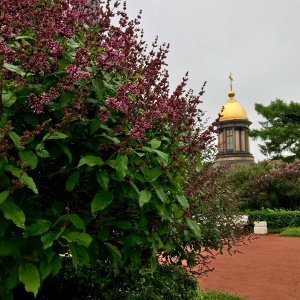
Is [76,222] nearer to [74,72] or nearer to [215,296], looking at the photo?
[74,72]

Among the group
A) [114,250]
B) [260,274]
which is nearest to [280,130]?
[260,274]

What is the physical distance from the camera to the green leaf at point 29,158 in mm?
2240

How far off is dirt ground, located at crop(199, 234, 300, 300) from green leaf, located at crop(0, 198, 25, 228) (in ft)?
16.8

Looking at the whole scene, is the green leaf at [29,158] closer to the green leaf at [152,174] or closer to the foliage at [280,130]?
the green leaf at [152,174]

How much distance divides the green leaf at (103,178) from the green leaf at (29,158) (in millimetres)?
354

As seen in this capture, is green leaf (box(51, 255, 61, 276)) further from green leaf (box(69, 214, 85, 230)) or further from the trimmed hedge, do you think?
the trimmed hedge

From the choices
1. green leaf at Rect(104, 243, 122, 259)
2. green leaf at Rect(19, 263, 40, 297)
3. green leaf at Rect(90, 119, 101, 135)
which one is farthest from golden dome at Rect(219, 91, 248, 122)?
green leaf at Rect(19, 263, 40, 297)

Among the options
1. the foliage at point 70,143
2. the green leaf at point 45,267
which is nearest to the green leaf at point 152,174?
the foliage at point 70,143

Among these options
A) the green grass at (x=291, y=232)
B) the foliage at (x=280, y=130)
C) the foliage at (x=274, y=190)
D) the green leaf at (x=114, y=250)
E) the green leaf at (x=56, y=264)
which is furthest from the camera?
the foliage at (x=280, y=130)

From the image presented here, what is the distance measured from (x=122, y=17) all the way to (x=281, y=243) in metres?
15.6

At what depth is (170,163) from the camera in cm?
269

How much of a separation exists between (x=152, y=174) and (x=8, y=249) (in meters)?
0.92

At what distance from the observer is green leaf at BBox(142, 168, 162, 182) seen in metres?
2.52

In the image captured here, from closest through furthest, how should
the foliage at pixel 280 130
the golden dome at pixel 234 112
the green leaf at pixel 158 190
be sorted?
the green leaf at pixel 158 190
the foliage at pixel 280 130
the golden dome at pixel 234 112
